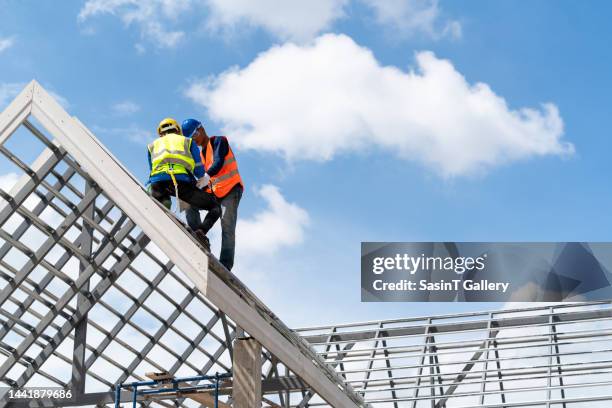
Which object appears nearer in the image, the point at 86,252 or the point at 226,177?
the point at 226,177

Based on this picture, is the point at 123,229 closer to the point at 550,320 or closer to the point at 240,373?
the point at 240,373

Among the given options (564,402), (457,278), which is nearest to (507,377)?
(564,402)

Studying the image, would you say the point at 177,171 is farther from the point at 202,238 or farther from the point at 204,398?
the point at 204,398

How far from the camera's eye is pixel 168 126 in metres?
12.4

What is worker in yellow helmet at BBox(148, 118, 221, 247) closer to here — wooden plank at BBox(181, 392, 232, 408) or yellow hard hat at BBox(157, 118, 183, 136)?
yellow hard hat at BBox(157, 118, 183, 136)

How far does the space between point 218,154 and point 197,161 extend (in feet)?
1.13

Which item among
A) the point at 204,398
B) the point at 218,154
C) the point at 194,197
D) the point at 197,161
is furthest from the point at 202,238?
the point at 204,398

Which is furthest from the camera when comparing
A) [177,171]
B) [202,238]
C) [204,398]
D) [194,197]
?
[204,398]

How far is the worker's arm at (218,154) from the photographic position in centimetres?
1248

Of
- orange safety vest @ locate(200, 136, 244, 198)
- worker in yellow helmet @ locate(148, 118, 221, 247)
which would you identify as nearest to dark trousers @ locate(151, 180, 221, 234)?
worker in yellow helmet @ locate(148, 118, 221, 247)

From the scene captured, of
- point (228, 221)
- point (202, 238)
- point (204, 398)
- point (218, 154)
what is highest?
point (218, 154)

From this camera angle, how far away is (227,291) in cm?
1081

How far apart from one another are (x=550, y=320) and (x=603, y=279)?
512cm

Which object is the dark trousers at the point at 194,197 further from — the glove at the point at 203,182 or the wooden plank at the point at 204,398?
the wooden plank at the point at 204,398
